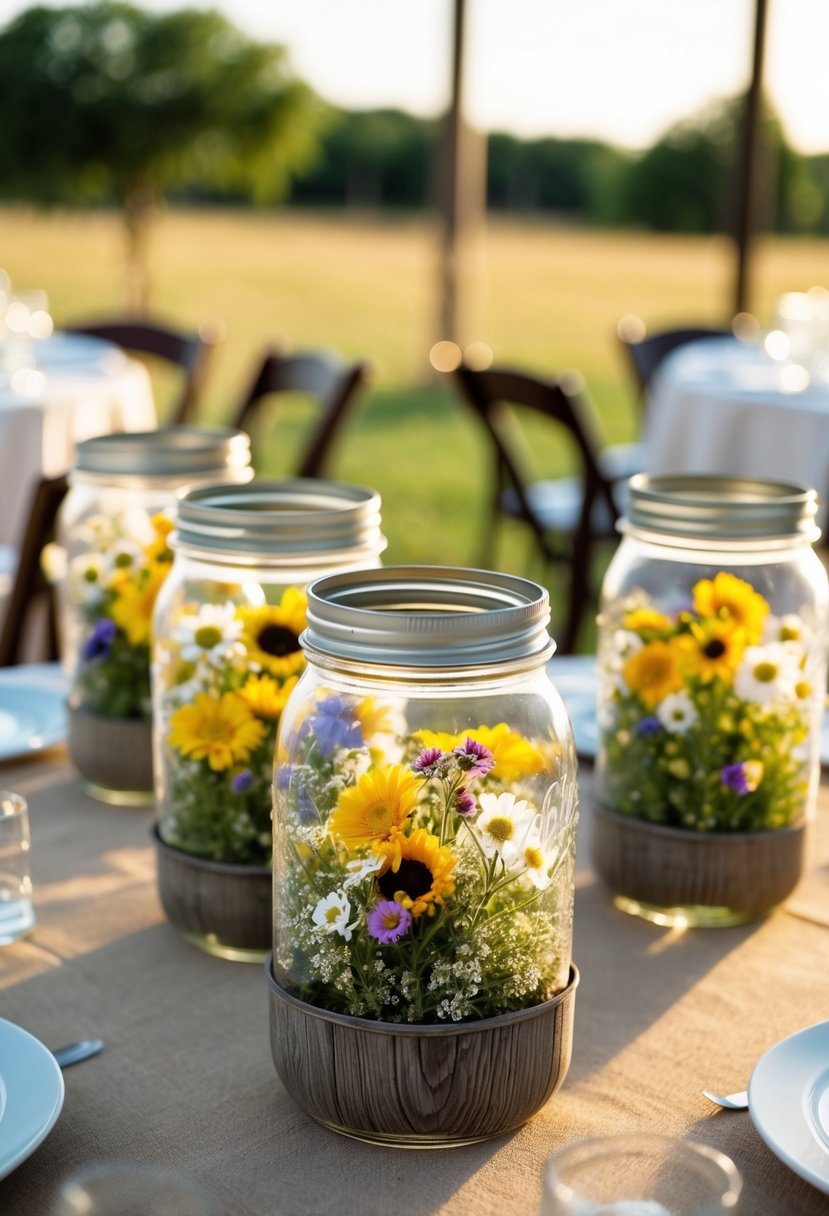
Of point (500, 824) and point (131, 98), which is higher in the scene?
point (131, 98)

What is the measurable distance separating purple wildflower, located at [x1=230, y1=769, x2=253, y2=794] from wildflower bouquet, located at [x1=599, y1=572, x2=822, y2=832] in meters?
0.26

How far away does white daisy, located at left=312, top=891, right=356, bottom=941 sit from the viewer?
675 mm

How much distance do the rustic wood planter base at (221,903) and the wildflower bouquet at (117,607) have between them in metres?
0.26

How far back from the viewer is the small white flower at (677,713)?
930 millimetres

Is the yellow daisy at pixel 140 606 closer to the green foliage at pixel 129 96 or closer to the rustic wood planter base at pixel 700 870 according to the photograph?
the rustic wood planter base at pixel 700 870

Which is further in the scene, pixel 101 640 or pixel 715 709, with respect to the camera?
pixel 101 640

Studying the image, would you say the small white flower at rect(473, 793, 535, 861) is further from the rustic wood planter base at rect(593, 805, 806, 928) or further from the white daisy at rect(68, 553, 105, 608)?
the white daisy at rect(68, 553, 105, 608)

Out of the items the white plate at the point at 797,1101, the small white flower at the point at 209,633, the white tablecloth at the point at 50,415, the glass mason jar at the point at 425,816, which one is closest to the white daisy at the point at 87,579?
the small white flower at the point at 209,633

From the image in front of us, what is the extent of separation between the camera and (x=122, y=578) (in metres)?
1.15

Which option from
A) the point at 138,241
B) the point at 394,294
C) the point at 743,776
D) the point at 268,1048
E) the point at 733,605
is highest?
the point at 138,241

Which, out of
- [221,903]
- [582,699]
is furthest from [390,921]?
[582,699]

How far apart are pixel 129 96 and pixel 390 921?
1179 cm

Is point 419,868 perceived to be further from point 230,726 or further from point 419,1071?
point 230,726

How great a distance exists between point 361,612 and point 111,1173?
0.96 ft
